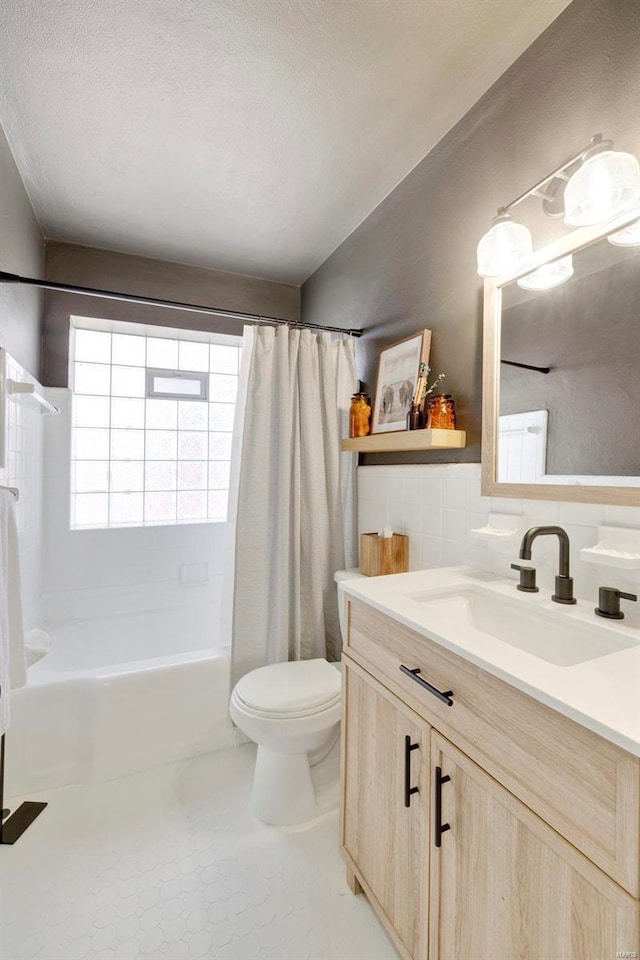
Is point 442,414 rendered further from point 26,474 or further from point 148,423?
point 148,423

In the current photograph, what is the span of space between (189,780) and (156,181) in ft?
8.47

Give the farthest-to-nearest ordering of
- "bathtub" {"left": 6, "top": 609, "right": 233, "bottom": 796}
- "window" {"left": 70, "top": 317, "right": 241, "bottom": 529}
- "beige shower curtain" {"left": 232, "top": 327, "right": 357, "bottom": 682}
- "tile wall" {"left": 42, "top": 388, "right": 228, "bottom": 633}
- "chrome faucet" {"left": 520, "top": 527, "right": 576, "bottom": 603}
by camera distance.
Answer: "window" {"left": 70, "top": 317, "right": 241, "bottom": 529} < "tile wall" {"left": 42, "top": 388, "right": 228, "bottom": 633} < "beige shower curtain" {"left": 232, "top": 327, "right": 357, "bottom": 682} < "bathtub" {"left": 6, "top": 609, "right": 233, "bottom": 796} < "chrome faucet" {"left": 520, "top": 527, "right": 576, "bottom": 603}

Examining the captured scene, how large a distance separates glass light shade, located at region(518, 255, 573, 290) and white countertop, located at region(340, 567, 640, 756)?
0.88 metres

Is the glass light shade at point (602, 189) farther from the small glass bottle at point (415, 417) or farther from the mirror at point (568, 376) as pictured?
the small glass bottle at point (415, 417)

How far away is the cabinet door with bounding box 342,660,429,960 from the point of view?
3.14 feet

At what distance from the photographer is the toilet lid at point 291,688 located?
4.96 feet

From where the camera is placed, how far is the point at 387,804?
3.52ft

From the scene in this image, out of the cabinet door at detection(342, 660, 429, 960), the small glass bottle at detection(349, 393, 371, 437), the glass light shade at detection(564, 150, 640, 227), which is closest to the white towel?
the cabinet door at detection(342, 660, 429, 960)

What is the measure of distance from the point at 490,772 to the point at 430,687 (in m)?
0.18

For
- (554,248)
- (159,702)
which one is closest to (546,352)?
(554,248)

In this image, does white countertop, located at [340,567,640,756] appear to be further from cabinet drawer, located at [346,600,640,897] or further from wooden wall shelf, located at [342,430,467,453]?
wooden wall shelf, located at [342,430,467,453]

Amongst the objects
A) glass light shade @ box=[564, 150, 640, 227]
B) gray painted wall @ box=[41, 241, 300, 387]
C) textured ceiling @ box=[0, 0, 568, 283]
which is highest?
textured ceiling @ box=[0, 0, 568, 283]

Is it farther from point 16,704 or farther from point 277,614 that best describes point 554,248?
point 16,704

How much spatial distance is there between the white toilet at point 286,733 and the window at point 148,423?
161 centimetres
